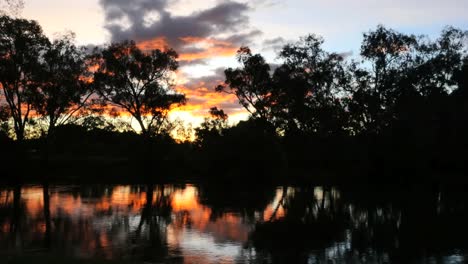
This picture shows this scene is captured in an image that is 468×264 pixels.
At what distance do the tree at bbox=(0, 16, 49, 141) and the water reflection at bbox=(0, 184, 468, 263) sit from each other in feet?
81.6

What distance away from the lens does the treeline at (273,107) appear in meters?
55.3

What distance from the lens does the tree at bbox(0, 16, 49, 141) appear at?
53844 millimetres

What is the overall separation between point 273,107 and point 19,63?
30839 mm

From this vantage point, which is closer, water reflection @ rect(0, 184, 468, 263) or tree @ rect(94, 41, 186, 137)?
water reflection @ rect(0, 184, 468, 263)

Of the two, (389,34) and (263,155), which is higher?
(389,34)

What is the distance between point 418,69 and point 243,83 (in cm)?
2190

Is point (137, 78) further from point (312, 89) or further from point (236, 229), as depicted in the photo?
point (236, 229)

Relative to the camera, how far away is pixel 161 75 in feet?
229


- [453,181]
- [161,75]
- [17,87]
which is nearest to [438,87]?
[453,181]

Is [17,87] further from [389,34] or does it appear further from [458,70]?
[458,70]

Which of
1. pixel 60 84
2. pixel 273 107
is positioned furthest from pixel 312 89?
pixel 60 84

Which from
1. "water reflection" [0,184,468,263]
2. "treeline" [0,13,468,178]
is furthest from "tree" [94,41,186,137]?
"water reflection" [0,184,468,263]

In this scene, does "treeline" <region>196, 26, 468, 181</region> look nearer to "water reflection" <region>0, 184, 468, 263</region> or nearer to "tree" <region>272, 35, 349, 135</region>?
"tree" <region>272, 35, 349, 135</region>

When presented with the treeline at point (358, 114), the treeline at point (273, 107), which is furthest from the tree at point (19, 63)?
the treeline at point (358, 114)
